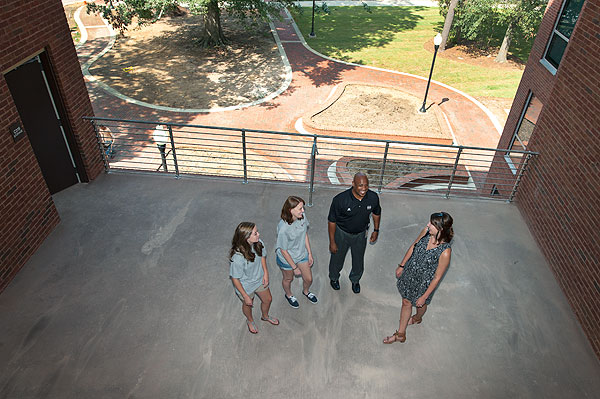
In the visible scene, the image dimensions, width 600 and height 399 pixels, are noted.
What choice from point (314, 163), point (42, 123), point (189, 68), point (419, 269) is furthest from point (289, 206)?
point (189, 68)

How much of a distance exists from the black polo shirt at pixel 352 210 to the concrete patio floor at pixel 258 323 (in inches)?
48.8

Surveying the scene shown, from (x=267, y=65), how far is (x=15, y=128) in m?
17.9

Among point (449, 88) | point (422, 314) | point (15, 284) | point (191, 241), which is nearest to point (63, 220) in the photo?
point (15, 284)

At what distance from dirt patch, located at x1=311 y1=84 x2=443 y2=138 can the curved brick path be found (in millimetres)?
850

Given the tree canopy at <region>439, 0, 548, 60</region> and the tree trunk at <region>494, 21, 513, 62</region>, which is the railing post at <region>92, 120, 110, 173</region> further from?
the tree trunk at <region>494, 21, 513, 62</region>

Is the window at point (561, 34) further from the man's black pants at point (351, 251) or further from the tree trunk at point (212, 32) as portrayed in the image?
the tree trunk at point (212, 32)

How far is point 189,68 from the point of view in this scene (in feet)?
68.9

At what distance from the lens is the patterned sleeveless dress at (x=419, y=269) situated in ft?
14.0

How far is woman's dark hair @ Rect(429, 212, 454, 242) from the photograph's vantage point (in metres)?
4.03

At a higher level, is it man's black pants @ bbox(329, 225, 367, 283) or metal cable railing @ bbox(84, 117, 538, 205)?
man's black pants @ bbox(329, 225, 367, 283)

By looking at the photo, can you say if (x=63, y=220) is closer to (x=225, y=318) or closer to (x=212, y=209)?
(x=212, y=209)

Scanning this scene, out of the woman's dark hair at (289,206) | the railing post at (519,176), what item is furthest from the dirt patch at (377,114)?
the woman's dark hair at (289,206)

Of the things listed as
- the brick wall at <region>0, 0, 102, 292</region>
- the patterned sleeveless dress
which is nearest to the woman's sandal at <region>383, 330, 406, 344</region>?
the patterned sleeveless dress

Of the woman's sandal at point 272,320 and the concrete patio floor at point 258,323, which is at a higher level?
the woman's sandal at point 272,320
